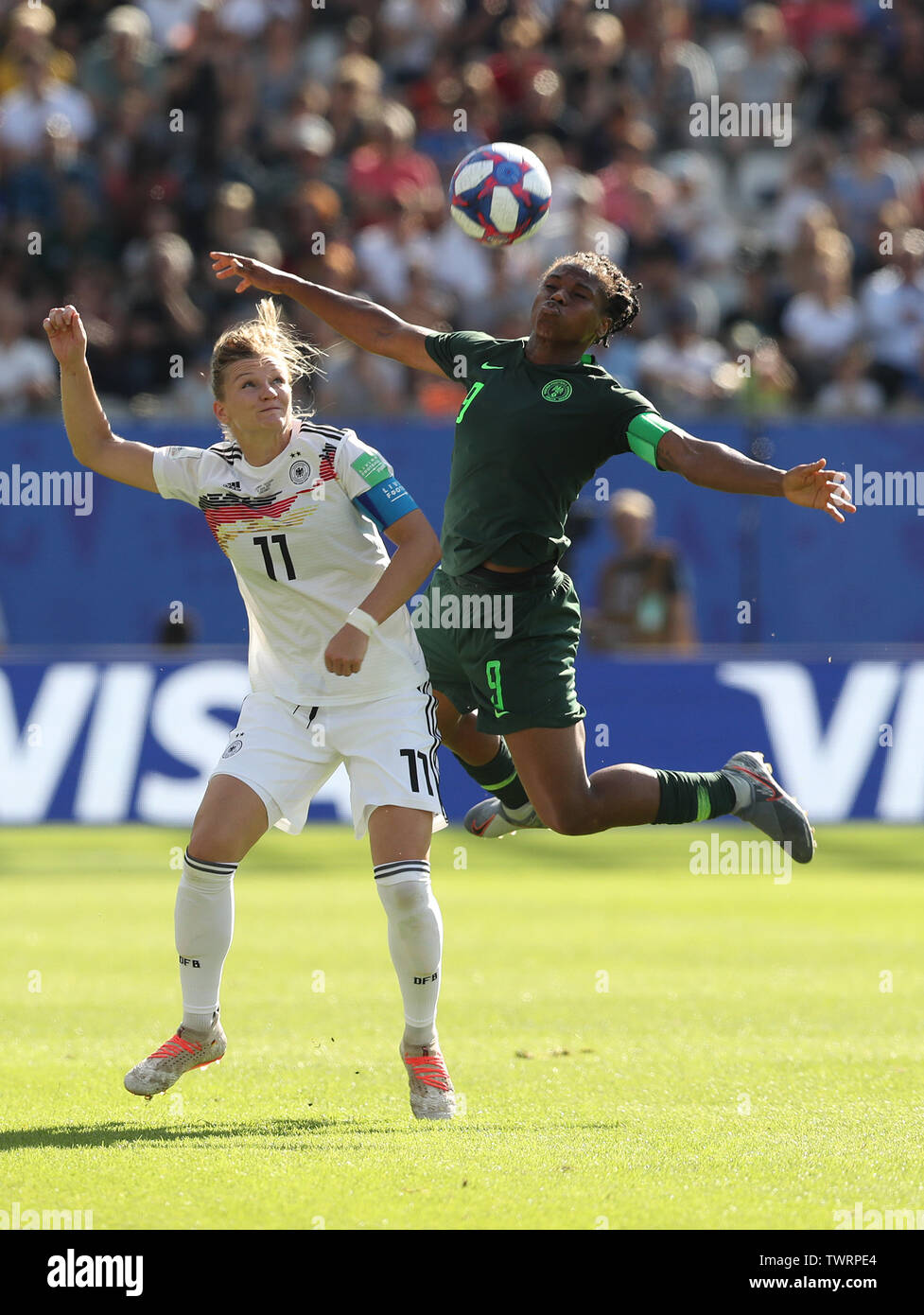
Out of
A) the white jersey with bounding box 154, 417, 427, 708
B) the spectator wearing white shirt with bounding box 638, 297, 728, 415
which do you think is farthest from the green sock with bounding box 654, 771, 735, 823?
the spectator wearing white shirt with bounding box 638, 297, 728, 415

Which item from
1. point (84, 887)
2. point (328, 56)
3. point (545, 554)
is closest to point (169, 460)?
point (545, 554)

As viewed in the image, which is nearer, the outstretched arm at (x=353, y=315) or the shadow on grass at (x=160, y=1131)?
the shadow on grass at (x=160, y=1131)

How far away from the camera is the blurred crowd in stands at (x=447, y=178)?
16.1 m

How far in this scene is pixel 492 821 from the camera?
8.12 metres

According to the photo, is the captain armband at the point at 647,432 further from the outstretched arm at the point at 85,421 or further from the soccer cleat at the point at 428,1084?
the soccer cleat at the point at 428,1084

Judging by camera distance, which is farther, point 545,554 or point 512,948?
point 512,948

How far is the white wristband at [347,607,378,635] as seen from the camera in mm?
6148

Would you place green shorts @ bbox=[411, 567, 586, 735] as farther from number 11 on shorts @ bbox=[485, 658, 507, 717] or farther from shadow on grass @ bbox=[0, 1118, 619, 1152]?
shadow on grass @ bbox=[0, 1118, 619, 1152]

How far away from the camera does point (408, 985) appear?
6.50m

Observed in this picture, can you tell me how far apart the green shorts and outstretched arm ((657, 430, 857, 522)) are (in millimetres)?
856

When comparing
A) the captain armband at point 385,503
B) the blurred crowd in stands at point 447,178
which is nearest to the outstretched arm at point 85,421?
the captain armband at point 385,503

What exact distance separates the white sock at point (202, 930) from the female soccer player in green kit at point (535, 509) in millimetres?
1229

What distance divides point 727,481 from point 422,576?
40.6 inches
